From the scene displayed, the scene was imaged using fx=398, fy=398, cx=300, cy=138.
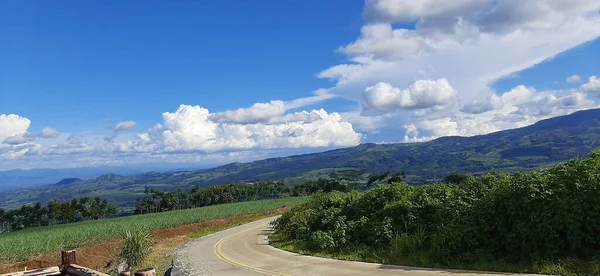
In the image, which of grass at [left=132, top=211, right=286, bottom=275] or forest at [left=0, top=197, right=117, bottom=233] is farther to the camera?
forest at [left=0, top=197, right=117, bottom=233]

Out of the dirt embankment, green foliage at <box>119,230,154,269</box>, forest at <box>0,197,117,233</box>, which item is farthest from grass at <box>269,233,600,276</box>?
forest at <box>0,197,117,233</box>

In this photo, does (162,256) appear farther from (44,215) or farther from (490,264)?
(44,215)

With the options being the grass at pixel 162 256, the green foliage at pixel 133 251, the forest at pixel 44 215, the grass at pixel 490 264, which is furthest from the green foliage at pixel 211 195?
the grass at pixel 490 264

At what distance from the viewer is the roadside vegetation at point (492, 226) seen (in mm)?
11398

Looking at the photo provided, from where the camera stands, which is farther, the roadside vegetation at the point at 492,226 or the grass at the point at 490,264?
the roadside vegetation at the point at 492,226

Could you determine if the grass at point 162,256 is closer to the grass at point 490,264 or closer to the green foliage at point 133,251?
the green foliage at point 133,251

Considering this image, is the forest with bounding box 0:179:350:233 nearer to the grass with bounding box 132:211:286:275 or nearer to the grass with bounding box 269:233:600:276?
the grass with bounding box 132:211:286:275

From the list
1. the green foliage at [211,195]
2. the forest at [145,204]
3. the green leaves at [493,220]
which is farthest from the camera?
the green foliage at [211,195]

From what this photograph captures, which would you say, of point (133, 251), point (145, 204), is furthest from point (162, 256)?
point (145, 204)

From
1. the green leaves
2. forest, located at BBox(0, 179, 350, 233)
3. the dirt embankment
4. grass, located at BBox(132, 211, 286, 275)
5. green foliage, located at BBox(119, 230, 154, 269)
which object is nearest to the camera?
the green leaves

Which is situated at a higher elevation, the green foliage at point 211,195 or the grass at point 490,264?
the grass at point 490,264

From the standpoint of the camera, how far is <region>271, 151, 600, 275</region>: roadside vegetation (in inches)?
449

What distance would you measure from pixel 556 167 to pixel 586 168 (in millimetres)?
1085

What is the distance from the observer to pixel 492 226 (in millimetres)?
13453
